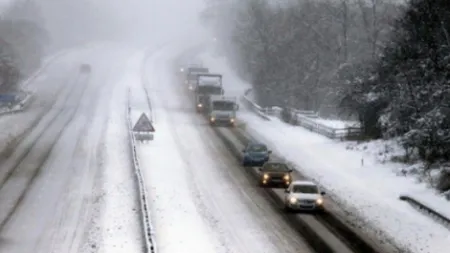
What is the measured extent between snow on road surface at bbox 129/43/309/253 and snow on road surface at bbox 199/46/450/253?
393cm

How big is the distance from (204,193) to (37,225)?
886cm

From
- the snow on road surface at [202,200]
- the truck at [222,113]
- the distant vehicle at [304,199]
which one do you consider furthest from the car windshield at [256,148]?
the truck at [222,113]

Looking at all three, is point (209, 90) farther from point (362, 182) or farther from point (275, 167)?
point (362, 182)

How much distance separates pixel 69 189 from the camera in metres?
34.3

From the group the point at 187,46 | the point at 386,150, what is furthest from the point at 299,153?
the point at 187,46

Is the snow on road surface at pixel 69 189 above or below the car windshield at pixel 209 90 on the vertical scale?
below

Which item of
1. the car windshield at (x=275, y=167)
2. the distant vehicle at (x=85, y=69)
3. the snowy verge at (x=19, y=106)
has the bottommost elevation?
the car windshield at (x=275, y=167)

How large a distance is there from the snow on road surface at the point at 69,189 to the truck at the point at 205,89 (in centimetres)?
795

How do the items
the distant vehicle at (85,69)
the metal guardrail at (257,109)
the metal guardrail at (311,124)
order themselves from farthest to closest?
the distant vehicle at (85,69) < the metal guardrail at (257,109) < the metal guardrail at (311,124)

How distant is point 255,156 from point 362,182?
7.28 metres

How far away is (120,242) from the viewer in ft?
82.8

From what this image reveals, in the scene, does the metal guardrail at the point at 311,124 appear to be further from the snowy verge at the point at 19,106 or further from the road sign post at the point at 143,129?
the snowy verge at the point at 19,106

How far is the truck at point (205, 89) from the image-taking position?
66.9m

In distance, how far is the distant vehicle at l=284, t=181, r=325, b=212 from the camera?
29.9m
